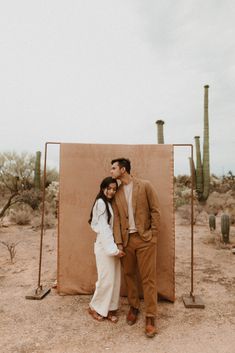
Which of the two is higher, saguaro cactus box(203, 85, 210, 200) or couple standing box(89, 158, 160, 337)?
saguaro cactus box(203, 85, 210, 200)

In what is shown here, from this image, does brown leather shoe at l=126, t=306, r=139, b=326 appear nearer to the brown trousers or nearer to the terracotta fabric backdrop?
the brown trousers

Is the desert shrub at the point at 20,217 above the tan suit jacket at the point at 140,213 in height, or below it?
below

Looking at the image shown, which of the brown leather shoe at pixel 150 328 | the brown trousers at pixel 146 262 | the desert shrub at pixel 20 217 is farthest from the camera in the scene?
the desert shrub at pixel 20 217

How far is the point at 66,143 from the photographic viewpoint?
4730 mm

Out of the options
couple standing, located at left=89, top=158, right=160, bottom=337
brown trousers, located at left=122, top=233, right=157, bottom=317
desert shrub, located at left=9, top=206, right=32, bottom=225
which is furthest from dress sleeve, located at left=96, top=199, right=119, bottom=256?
desert shrub, located at left=9, top=206, right=32, bottom=225

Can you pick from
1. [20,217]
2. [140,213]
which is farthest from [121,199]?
[20,217]

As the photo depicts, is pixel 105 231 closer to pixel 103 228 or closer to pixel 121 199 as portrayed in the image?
pixel 103 228

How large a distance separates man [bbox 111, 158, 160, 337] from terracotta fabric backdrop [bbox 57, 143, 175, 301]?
2.60ft

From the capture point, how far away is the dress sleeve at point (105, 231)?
12.4 feet

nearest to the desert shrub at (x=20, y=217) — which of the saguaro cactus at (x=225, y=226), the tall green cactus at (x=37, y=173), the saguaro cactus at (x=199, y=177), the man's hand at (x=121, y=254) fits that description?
the tall green cactus at (x=37, y=173)

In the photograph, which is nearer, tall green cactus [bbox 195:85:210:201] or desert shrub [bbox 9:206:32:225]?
desert shrub [bbox 9:206:32:225]

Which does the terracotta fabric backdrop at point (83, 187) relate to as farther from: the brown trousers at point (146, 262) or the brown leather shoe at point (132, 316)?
the brown trousers at point (146, 262)

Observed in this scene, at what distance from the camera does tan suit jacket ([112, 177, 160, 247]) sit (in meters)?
3.79

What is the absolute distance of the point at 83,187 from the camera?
188 inches
